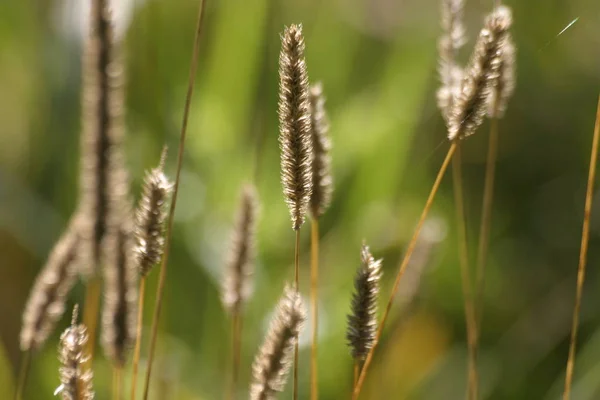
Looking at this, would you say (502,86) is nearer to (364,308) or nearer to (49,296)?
(364,308)

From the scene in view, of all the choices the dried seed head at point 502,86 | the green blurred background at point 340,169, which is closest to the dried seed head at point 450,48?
the dried seed head at point 502,86

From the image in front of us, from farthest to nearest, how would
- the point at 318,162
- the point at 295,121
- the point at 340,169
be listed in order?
the point at 340,169, the point at 318,162, the point at 295,121

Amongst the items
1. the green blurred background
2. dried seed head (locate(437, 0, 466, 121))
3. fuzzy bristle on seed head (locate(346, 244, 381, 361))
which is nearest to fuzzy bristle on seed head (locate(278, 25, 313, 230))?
fuzzy bristle on seed head (locate(346, 244, 381, 361))

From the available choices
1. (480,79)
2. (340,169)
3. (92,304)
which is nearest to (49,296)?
(92,304)

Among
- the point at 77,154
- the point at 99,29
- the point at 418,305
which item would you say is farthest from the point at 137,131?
the point at 99,29

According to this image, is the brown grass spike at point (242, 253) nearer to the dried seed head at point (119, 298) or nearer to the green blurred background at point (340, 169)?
the dried seed head at point (119, 298)

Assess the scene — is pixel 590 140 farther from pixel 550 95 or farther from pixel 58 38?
pixel 58 38
